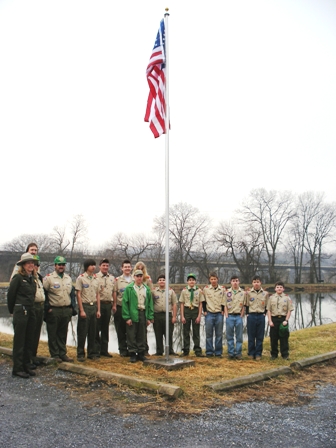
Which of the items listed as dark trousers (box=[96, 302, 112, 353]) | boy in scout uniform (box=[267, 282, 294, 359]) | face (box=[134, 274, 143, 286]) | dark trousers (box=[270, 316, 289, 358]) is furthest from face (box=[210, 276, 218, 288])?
dark trousers (box=[96, 302, 112, 353])

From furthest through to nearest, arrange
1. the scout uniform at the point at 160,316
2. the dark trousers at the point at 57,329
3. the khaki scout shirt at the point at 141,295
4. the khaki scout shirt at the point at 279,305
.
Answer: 1. the scout uniform at the point at 160,316
2. the khaki scout shirt at the point at 279,305
3. the khaki scout shirt at the point at 141,295
4. the dark trousers at the point at 57,329

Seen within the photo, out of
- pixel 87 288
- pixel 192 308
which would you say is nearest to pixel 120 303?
pixel 87 288

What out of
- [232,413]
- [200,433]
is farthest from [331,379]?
[200,433]

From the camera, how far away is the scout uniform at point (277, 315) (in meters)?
9.17

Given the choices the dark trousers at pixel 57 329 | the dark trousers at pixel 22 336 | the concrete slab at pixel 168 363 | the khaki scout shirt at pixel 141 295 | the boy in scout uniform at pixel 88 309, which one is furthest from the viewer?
the khaki scout shirt at pixel 141 295

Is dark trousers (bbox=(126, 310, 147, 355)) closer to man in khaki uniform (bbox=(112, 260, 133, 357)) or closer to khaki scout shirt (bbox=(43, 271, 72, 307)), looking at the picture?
man in khaki uniform (bbox=(112, 260, 133, 357))

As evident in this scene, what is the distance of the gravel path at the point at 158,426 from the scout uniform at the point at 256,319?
3.46 m

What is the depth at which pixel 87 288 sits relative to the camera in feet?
27.7

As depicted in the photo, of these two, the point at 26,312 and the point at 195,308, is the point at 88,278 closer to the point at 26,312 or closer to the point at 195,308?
the point at 26,312

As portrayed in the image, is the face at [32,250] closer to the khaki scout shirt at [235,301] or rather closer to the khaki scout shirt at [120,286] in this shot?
the khaki scout shirt at [120,286]

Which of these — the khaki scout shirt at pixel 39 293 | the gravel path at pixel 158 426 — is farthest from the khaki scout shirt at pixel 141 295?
the gravel path at pixel 158 426

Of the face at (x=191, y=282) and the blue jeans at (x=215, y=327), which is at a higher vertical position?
the face at (x=191, y=282)

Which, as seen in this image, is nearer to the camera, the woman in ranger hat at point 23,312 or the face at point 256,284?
the woman in ranger hat at point 23,312

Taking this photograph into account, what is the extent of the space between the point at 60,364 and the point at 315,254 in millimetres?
62038
